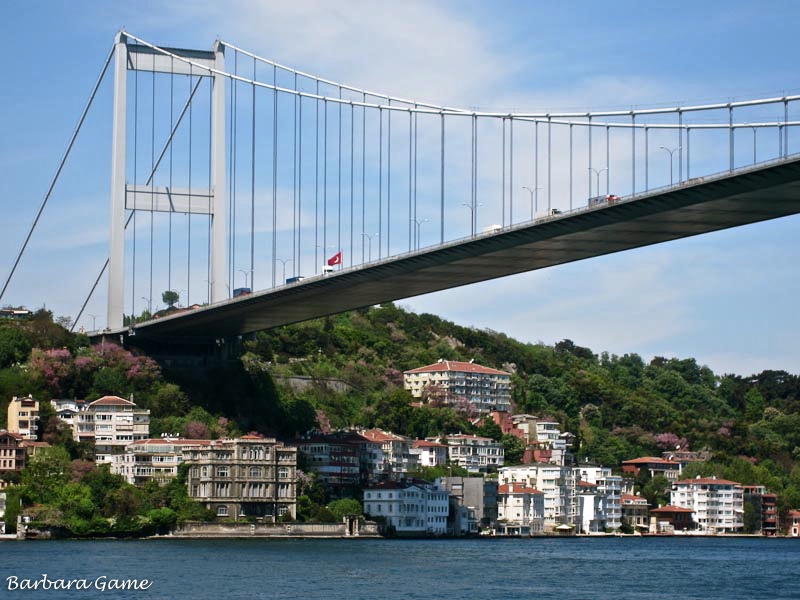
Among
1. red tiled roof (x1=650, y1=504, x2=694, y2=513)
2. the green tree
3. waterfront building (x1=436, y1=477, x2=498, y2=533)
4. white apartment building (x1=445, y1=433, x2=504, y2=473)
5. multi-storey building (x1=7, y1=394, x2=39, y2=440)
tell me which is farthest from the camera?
red tiled roof (x1=650, y1=504, x2=694, y2=513)

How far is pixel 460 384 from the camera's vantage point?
318ft

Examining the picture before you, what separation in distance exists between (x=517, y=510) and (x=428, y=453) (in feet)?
17.3

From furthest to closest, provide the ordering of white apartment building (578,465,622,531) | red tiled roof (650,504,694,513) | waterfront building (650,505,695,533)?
red tiled roof (650,504,694,513) → waterfront building (650,505,695,533) → white apartment building (578,465,622,531)

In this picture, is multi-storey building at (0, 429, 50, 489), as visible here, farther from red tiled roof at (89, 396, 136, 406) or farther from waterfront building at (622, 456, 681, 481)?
waterfront building at (622, 456, 681, 481)

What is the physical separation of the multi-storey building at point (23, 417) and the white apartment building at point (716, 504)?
3477 centimetres

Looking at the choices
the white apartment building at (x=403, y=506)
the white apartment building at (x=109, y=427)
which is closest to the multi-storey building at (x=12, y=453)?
the white apartment building at (x=109, y=427)

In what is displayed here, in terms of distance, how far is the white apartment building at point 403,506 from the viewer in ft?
217

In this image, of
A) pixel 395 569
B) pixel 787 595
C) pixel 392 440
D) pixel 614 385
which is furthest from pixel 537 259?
pixel 614 385

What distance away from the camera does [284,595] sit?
113 feet

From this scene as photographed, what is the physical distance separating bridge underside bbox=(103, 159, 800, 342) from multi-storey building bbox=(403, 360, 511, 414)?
2933 cm

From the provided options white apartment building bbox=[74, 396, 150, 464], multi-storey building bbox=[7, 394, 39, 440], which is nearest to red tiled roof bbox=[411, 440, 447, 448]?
white apartment building bbox=[74, 396, 150, 464]

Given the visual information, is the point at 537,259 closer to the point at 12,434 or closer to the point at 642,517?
the point at 12,434

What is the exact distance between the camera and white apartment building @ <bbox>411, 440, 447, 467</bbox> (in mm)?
77875

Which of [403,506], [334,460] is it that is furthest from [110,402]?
[403,506]
